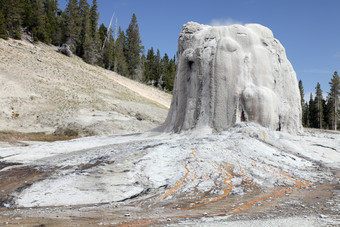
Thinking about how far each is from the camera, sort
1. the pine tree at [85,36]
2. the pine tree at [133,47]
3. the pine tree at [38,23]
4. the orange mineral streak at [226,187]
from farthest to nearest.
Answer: the pine tree at [133,47] → the pine tree at [85,36] → the pine tree at [38,23] → the orange mineral streak at [226,187]

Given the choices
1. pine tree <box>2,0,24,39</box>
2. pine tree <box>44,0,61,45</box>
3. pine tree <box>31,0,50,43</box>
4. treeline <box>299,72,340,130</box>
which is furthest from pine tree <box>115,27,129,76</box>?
treeline <box>299,72,340,130</box>

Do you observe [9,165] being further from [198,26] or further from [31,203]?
[198,26]

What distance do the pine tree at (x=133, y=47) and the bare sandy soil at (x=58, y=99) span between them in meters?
19.0

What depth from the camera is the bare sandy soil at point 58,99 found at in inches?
1017

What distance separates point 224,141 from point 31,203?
5987 mm

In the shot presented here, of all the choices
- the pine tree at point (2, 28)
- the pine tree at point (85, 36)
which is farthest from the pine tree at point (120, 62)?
the pine tree at point (2, 28)

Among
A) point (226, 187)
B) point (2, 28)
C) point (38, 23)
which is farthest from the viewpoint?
point (38, 23)

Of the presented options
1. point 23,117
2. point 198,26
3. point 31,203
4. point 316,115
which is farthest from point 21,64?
point 316,115

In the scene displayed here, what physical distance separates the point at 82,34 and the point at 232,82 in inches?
2031

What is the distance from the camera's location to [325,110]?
179 ft

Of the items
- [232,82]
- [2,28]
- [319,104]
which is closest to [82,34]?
[2,28]

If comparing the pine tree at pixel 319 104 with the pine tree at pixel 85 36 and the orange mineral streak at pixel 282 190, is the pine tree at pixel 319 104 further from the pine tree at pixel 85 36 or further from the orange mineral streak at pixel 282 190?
the orange mineral streak at pixel 282 190

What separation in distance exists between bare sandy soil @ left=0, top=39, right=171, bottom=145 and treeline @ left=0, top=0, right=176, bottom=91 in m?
5.08

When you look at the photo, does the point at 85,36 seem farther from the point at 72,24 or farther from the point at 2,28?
the point at 2,28
